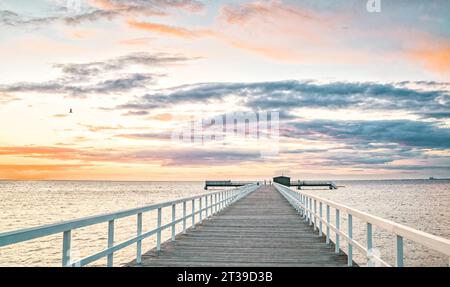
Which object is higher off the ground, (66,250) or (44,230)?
(44,230)

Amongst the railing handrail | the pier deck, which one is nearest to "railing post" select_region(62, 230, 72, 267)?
the railing handrail

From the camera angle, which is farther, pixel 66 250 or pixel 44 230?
pixel 66 250

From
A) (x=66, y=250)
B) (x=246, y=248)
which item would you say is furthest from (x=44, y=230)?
(x=246, y=248)

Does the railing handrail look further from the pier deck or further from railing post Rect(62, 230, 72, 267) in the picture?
the pier deck

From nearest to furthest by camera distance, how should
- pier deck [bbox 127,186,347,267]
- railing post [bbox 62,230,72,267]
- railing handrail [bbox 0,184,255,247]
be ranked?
railing handrail [bbox 0,184,255,247] < railing post [bbox 62,230,72,267] < pier deck [bbox 127,186,347,267]

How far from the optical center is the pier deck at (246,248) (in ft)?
31.3

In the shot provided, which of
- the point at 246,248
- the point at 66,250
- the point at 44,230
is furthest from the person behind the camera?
Answer: the point at 246,248

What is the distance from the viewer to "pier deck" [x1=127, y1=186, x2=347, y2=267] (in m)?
9.54

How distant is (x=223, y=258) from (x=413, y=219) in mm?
44658

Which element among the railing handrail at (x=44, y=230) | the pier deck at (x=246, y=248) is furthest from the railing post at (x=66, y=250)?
the pier deck at (x=246, y=248)

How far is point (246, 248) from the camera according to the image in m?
11.3

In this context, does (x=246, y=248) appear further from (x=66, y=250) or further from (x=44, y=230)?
(x=44, y=230)

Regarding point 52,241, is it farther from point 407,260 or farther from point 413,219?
point 413,219
